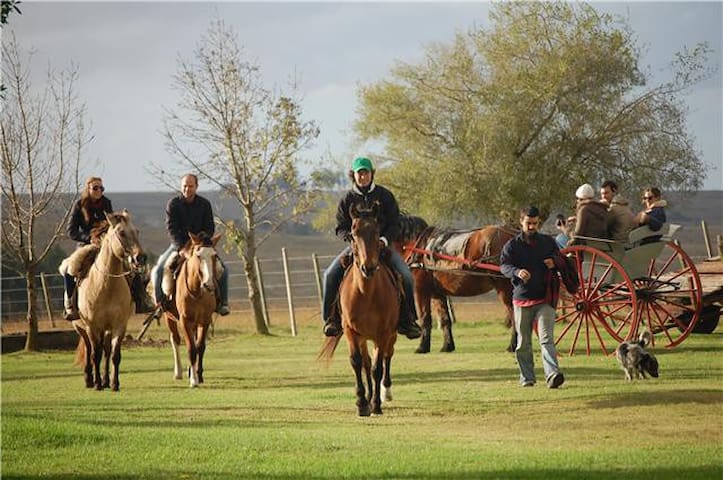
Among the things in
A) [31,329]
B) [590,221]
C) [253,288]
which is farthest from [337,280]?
[253,288]

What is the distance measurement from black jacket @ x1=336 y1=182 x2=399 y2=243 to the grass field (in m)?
2.07

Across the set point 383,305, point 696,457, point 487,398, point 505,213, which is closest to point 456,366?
point 487,398

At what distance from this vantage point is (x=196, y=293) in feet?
58.7

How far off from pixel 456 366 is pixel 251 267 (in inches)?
582

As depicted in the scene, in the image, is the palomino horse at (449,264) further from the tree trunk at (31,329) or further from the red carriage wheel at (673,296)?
the tree trunk at (31,329)

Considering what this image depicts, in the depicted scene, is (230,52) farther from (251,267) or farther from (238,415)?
(238,415)

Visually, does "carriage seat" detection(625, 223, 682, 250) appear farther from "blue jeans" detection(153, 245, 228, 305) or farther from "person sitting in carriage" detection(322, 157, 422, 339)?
"blue jeans" detection(153, 245, 228, 305)

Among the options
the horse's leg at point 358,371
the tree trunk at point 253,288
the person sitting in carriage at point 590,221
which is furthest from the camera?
the tree trunk at point 253,288

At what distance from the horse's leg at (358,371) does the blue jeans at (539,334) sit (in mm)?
2584

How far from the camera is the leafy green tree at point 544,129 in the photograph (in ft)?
111

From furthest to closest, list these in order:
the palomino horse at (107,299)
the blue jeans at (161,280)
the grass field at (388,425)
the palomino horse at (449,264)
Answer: the palomino horse at (449,264)
the blue jeans at (161,280)
the palomino horse at (107,299)
the grass field at (388,425)

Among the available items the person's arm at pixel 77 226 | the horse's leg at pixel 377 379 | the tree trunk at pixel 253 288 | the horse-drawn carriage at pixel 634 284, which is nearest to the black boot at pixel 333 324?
the horse's leg at pixel 377 379

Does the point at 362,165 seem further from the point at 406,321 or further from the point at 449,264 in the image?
the point at 449,264

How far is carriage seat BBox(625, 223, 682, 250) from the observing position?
58.9ft
